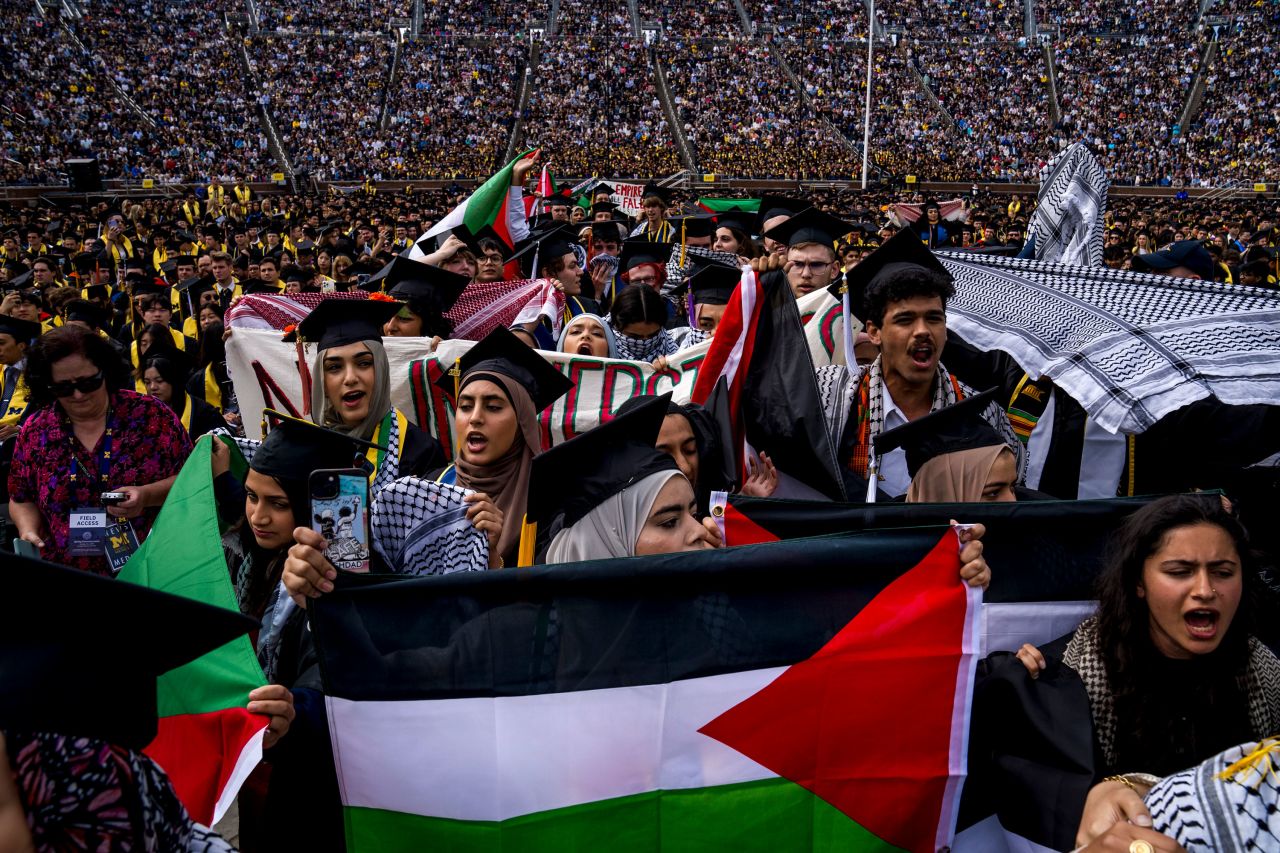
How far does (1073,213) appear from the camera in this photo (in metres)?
5.92

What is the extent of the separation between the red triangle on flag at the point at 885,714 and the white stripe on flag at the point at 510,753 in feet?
0.50

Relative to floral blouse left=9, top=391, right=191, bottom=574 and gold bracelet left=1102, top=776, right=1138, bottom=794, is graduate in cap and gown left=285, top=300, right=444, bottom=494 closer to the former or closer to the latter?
floral blouse left=9, top=391, right=191, bottom=574

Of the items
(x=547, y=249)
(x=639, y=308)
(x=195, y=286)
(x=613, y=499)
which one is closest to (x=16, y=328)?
(x=195, y=286)

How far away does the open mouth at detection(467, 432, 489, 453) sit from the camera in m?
3.80

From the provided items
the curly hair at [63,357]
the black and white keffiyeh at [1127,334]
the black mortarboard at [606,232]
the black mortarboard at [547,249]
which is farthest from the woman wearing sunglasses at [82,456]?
the black mortarboard at [606,232]

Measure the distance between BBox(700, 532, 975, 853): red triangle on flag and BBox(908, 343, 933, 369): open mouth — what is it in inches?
56.9

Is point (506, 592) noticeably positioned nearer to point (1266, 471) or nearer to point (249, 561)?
point (249, 561)

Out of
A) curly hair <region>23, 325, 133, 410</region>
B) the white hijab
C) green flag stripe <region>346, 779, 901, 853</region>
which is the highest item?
curly hair <region>23, 325, 133, 410</region>

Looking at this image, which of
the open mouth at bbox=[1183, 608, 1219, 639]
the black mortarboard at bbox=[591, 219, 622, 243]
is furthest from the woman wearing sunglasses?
the black mortarboard at bbox=[591, 219, 622, 243]

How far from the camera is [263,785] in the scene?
276 cm

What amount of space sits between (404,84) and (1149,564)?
4486 centimetres

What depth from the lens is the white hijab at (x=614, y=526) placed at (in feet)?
9.84

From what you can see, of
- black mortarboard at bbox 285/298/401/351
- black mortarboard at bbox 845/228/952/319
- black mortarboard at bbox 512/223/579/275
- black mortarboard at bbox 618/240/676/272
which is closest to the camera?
black mortarboard at bbox 845/228/952/319

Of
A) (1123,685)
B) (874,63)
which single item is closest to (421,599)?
(1123,685)
